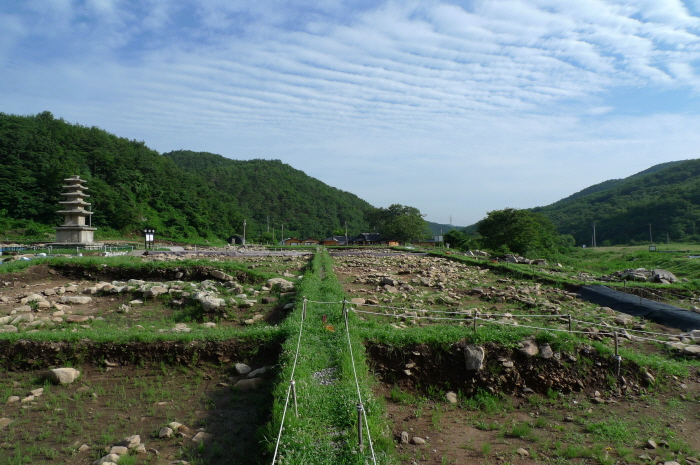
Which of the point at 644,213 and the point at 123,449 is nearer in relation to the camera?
the point at 123,449

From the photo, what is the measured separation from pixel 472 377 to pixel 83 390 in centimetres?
698

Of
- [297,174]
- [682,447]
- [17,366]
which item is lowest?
[682,447]

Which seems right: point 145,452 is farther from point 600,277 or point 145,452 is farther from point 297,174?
point 297,174

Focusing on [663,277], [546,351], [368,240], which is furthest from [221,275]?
[368,240]

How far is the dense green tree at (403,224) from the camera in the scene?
7906cm

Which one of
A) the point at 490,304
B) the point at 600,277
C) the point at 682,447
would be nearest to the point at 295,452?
the point at 682,447

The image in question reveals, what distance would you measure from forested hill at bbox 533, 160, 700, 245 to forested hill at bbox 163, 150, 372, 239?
6064 centimetres

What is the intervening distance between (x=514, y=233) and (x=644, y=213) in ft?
155

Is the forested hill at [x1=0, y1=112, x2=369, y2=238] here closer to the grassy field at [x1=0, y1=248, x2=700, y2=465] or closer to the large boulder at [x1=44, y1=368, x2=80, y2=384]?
the grassy field at [x1=0, y1=248, x2=700, y2=465]

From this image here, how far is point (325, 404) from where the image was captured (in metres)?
5.56

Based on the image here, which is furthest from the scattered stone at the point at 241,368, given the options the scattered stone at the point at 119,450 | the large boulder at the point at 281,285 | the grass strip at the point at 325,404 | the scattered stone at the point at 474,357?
the large boulder at the point at 281,285

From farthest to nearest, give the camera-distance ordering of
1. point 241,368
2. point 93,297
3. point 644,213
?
point 644,213
point 93,297
point 241,368

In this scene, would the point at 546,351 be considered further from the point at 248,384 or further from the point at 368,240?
the point at 368,240

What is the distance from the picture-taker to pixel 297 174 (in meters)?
136
